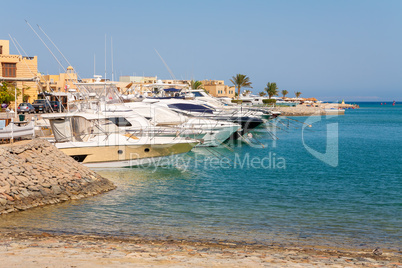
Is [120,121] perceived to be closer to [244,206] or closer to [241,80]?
[244,206]

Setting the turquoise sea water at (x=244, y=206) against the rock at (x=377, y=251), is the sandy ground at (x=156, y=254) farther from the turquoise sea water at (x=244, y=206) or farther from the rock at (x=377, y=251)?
the turquoise sea water at (x=244, y=206)

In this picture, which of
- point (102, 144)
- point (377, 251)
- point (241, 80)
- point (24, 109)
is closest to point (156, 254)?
point (377, 251)

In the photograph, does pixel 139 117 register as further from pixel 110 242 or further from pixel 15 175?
pixel 110 242

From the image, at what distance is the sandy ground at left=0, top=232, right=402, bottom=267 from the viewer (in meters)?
8.24

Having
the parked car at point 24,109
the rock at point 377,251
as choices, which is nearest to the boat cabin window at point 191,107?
the parked car at point 24,109

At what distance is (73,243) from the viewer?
32.5 ft

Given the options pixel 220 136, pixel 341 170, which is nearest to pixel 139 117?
pixel 220 136

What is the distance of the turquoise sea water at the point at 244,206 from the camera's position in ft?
37.9

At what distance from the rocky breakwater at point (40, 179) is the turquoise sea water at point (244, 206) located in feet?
1.45

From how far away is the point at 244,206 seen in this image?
576 inches

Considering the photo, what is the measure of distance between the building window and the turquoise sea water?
35.4 metres

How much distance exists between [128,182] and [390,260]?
35.0ft

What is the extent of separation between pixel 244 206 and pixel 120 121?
1117cm

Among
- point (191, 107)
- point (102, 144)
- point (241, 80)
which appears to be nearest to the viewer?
point (102, 144)
